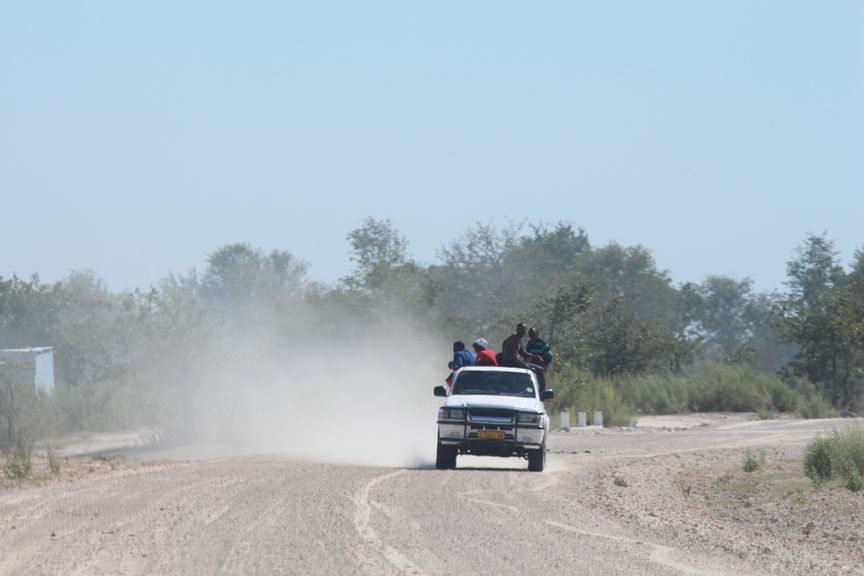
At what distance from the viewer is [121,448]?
1644 inches

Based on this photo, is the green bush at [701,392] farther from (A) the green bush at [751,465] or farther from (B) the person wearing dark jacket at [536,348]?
(A) the green bush at [751,465]

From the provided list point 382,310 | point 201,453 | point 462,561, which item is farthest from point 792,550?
point 382,310

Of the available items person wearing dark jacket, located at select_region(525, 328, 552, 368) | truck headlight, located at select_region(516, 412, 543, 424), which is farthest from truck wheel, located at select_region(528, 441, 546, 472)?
person wearing dark jacket, located at select_region(525, 328, 552, 368)

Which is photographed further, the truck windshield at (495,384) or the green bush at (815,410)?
the green bush at (815,410)

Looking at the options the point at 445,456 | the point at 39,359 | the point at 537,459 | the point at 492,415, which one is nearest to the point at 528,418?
the point at 492,415

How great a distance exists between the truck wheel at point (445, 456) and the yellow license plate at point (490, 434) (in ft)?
1.81

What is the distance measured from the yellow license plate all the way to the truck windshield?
1.35 meters

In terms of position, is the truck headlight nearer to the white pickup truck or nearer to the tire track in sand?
the white pickup truck

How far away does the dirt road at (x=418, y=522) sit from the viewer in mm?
12742

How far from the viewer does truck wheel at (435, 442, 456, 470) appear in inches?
950

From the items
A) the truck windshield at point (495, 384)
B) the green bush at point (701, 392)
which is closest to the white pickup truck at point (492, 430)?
the truck windshield at point (495, 384)

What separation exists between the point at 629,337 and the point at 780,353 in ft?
196

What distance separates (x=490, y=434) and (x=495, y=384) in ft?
5.56

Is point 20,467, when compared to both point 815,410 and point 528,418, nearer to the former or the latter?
point 528,418
